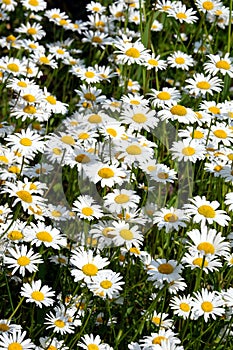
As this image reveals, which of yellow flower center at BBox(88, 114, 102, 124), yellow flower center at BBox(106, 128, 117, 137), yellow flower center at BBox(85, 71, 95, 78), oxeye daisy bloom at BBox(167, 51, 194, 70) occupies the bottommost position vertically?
yellow flower center at BBox(106, 128, 117, 137)

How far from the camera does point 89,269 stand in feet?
8.03

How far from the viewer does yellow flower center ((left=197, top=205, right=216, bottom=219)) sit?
2.64 meters

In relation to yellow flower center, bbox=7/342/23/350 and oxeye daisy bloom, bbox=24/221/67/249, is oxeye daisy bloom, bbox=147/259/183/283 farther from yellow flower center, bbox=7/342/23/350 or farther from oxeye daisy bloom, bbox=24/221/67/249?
yellow flower center, bbox=7/342/23/350

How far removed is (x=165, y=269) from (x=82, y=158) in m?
0.59

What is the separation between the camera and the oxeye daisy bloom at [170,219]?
106 inches

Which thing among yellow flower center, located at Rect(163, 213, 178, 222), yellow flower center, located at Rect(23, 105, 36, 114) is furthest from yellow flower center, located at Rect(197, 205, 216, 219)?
yellow flower center, located at Rect(23, 105, 36, 114)

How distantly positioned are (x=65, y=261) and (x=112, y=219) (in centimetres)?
23

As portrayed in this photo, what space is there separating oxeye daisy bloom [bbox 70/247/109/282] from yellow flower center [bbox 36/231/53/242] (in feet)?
0.45

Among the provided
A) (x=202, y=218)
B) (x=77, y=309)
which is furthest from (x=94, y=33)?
(x=77, y=309)

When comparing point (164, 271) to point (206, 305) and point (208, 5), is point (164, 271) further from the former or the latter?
point (208, 5)

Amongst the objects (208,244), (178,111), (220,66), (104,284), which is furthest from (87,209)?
(220,66)

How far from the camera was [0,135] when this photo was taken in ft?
10.7

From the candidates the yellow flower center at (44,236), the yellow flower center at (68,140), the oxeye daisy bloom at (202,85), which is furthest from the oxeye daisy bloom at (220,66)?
the yellow flower center at (44,236)

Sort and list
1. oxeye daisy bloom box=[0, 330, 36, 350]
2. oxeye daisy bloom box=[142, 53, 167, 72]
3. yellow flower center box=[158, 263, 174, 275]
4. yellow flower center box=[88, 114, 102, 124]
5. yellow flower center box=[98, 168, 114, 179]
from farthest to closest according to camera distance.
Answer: oxeye daisy bloom box=[142, 53, 167, 72] → yellow flower center box=[88, 114, 102, 124] → yellow flower center box=[98, 168, 114, 179] → yellow flower center box=[158, 263, 174, 275] → oxeye daisy bloom box=[0, 330, 36, 350]
